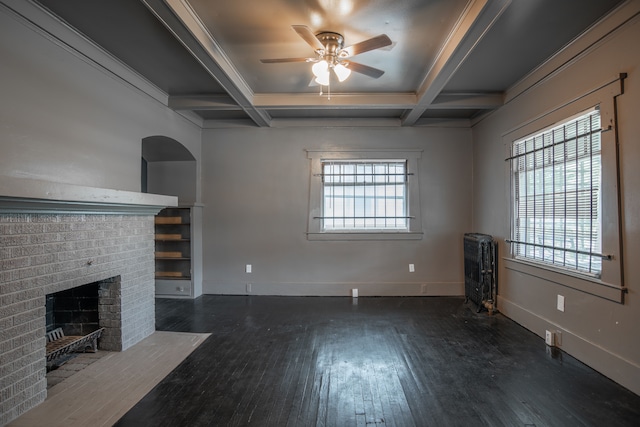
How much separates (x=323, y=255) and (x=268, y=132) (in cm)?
206

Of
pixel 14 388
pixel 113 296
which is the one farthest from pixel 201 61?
pixel 14 388

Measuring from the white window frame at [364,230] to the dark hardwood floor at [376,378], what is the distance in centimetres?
A: 132

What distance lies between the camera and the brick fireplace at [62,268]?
1.97 m

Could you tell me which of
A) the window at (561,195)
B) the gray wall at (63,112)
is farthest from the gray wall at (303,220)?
the gray wall at (63,112)

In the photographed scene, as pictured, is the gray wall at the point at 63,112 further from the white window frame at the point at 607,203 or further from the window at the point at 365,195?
the white window frame at the point at 607,203

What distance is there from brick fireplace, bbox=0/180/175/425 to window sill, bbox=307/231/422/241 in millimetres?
2229

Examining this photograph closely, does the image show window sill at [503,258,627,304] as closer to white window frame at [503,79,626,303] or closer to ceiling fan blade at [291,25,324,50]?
white window frame at [503,79,626,303]

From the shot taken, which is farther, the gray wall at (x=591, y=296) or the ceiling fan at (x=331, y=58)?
the ceiling fan at (x=331, y=58)

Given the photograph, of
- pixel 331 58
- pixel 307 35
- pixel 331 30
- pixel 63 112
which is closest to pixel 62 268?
pixel 63 112

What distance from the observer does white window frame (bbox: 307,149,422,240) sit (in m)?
4.85

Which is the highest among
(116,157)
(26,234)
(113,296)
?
(116,157)

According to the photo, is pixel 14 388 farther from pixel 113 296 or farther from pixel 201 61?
pixel 201 61

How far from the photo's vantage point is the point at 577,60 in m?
2.75

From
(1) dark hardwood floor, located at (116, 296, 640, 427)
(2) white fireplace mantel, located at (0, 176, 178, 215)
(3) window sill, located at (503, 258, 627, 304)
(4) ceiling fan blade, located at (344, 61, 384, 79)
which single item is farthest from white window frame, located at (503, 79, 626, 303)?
(2) white fireplace mantel, located at (0, 176, 178, 215)
